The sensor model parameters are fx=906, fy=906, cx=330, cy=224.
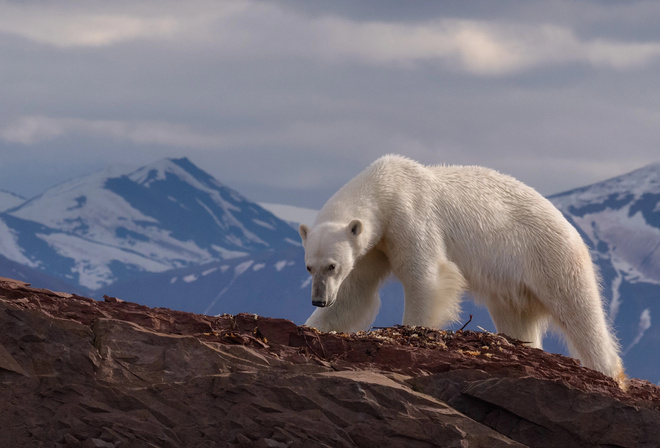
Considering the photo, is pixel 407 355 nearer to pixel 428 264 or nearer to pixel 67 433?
pixel 67 433

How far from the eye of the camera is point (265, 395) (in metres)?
6.74

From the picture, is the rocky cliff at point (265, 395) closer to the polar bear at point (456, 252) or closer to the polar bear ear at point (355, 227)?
the polar bear ear at point (355, 227)

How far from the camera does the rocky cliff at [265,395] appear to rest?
664 cm

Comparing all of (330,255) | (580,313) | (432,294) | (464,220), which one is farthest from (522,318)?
(330,255)

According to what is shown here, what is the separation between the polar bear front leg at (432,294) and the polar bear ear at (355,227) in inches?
30.5

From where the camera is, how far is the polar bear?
1084cm

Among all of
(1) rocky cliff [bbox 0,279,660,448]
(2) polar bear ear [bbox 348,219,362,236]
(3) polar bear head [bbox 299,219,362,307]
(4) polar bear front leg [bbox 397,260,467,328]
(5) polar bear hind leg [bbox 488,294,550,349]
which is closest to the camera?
(1) rocky cliff [bbox 0,279,660,448]

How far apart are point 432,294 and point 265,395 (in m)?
4.33

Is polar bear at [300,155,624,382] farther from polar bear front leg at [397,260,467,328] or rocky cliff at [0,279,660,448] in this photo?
rocky cliff at [0,279,660,448]

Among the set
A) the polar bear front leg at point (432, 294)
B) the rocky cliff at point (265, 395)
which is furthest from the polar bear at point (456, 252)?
the rocky cliff at point (265, 395)

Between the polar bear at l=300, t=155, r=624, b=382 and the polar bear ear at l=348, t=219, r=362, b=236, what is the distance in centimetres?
2

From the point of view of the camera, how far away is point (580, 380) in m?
7.14

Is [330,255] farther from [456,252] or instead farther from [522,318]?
[522,318]

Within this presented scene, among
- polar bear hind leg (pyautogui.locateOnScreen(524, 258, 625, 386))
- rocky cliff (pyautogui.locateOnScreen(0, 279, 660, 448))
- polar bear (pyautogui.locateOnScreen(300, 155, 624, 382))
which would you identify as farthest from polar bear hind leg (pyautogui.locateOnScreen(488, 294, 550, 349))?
rocky cliff (pyautogui.locateOnScreen(0, 279, 660, 448))
